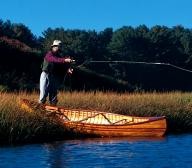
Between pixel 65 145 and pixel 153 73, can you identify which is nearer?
pixel 65 145

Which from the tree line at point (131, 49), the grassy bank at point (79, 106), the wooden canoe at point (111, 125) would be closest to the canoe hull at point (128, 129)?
the wooden canoe at point (111, 125)

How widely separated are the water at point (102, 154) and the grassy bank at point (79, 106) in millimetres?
509

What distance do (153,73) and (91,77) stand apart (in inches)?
1548

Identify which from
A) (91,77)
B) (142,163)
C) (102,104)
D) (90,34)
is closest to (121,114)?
(102,104)

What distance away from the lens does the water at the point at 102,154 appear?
1277cm

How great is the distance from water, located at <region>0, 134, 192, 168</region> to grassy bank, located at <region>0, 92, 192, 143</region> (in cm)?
51

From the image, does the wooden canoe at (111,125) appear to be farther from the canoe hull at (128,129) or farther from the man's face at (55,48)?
the man's face at (55,48)

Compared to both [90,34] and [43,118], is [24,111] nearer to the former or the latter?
[43,118]

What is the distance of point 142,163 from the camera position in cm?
1291

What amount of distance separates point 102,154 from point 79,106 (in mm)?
6241

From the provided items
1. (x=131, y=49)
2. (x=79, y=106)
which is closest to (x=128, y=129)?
(x=79, y=106)

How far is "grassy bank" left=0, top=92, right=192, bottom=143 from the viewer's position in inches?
616

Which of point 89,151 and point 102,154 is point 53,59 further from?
point 102,154

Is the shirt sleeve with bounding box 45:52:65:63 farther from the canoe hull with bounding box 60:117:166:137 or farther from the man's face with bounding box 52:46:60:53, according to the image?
the canoe hull with bounding box 60:117:166:137
